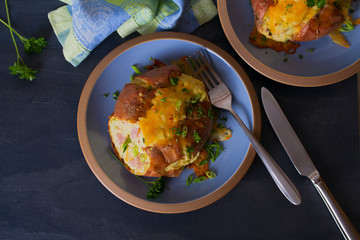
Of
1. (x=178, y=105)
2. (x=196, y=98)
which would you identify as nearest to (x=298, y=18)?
(x=196, y=98)

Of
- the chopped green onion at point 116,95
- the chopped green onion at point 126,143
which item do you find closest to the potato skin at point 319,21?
the chopped green onion at point 116,95

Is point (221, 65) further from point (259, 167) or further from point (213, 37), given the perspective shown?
point (259, 167)

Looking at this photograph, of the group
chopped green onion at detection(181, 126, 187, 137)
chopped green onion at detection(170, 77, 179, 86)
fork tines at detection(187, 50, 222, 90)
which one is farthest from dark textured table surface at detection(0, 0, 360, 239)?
chopped green onion at detection(181, 126, 187, 137)

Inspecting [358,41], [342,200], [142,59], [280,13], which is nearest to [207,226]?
[342,200]

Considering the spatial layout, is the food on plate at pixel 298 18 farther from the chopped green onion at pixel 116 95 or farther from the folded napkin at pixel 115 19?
the chopped green onion at pixel 116 95

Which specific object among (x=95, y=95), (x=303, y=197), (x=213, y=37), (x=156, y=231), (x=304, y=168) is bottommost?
(x=156, y=231)

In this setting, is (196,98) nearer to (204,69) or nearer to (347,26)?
(204,69)

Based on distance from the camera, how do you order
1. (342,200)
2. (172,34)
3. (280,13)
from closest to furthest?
(280,13) → (172,34) → (342,200)
